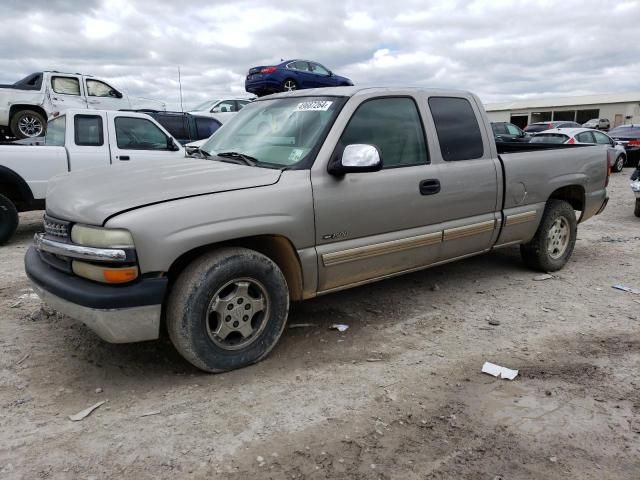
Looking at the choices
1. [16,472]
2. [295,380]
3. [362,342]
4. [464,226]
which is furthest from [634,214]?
[16,472]

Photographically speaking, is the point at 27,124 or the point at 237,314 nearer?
the point at 237,314

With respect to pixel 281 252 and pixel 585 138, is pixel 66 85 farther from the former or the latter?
pixel 585 138

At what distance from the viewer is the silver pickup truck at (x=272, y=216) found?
113 inches

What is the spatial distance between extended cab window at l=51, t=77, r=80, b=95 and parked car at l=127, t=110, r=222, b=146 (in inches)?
109

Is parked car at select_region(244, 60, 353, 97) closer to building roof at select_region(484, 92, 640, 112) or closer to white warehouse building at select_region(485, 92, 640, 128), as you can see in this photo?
white warehouse building at select_region(485, 92, 640, 128)

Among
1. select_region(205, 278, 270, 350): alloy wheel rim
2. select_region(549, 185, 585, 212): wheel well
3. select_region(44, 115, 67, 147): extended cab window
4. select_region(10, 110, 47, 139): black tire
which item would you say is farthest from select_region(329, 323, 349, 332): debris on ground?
select_region(10, 110, 47, 139): black tire

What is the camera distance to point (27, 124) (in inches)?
498

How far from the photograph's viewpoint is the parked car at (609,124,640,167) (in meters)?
18.2

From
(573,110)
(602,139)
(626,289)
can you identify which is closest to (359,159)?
(626,289)

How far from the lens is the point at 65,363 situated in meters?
3.40

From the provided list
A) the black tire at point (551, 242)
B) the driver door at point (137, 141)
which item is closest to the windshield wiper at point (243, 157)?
the black tire at point (551, 242)

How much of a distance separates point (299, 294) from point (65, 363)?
1624 millimetres

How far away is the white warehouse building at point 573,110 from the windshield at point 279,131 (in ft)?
121

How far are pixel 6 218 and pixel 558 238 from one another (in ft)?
21.9
